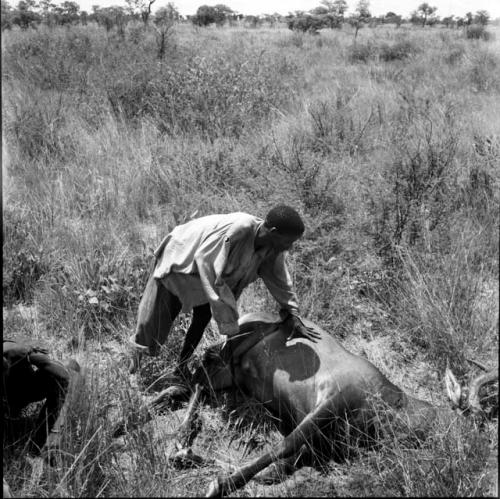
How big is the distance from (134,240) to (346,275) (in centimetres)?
203

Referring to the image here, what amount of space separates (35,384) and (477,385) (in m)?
2.51

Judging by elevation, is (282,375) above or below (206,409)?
above

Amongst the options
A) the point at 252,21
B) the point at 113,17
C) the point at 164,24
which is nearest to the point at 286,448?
the point at 164,24

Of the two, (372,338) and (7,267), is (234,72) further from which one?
(372,338)

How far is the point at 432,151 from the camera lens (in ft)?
18.8

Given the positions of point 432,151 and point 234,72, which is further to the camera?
point 234,72

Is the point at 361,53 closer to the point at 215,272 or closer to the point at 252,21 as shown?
the point at 215,272

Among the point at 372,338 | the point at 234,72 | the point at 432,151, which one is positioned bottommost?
the point at 372,338

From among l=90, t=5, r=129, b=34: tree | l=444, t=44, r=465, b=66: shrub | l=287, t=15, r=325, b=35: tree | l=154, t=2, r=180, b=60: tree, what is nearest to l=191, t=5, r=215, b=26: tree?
l=287, t=15, r=325, b=35: tree

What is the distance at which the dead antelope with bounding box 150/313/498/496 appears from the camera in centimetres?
314

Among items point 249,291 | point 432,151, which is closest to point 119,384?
point 249,291

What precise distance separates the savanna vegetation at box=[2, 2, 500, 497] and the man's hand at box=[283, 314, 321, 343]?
0.54 metres

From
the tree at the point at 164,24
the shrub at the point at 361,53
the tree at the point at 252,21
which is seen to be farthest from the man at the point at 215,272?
the tree at the point at 252,21

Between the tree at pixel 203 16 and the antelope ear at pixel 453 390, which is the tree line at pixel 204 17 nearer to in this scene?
the tree at pixel 203 16
